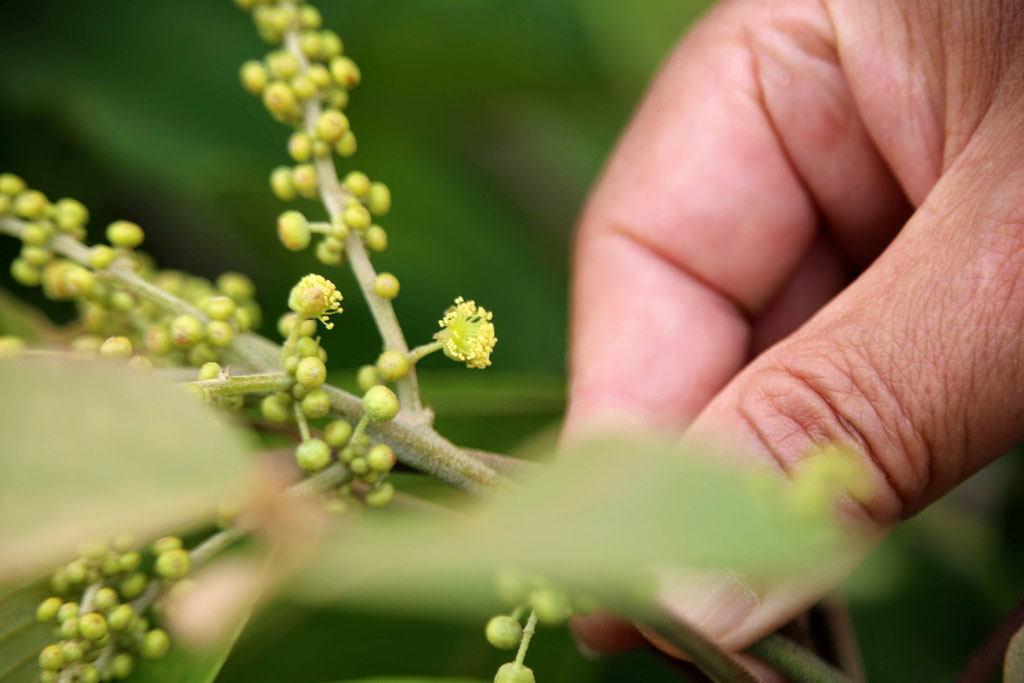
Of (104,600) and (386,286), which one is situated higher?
(386,286)

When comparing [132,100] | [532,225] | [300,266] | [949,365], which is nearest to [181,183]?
[132,100]

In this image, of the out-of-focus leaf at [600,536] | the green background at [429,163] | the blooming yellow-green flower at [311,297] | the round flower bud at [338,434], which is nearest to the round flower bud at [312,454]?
the round flower bud at [338,434]

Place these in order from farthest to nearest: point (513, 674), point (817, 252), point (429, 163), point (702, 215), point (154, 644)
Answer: point (429, 163)
point (817, 252)
point (702, 215)
point (154, 644)
point (513, 674)

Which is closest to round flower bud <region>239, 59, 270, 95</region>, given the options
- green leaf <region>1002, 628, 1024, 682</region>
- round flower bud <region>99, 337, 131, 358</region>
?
round flower bud <region>99, 337, 131, 358</region>

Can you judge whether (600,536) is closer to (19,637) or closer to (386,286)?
(386,286)

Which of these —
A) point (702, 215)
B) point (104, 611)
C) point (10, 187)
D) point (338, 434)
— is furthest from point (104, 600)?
point (702, 215)

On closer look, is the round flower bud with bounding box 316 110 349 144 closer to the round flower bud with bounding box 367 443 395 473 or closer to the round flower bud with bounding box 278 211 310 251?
the round flower bud with bounding box 278 211 310 251

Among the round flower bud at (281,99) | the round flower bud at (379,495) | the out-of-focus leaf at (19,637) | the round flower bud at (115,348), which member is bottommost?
the out-of-focus leaf at (19,637)

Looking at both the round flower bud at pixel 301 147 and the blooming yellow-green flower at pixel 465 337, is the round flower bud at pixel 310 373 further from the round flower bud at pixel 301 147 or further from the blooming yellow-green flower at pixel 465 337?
the round flower bud at pixel 301 147
